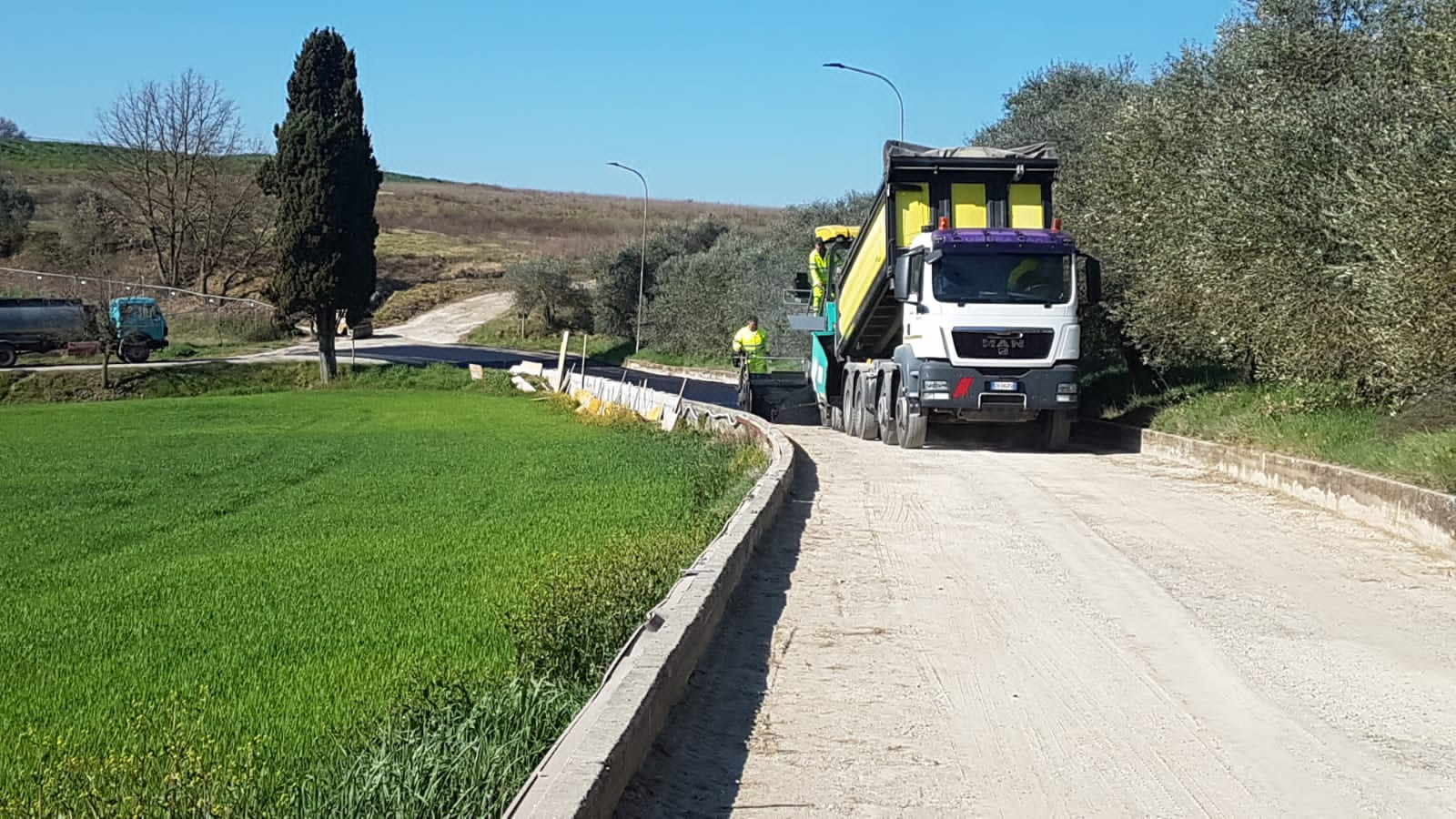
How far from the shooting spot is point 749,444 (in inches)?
779

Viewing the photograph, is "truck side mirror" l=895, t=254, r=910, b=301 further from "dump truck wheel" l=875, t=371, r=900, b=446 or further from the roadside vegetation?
the roadside vegetation

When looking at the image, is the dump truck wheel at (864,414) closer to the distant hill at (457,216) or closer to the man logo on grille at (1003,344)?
the man logo on grille at (1003,344)

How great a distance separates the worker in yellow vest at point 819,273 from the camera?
85.1ft

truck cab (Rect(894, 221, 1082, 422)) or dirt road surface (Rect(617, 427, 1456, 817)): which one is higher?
truck cab (Rect(894, 221, 1082, 422))

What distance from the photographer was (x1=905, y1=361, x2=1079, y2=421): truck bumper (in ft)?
60.1

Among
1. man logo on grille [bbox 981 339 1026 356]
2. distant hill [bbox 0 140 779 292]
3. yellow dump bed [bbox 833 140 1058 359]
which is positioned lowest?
man logo on grille [bbox 981 339 1026 356]

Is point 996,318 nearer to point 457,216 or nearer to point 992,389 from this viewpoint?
point 992,389

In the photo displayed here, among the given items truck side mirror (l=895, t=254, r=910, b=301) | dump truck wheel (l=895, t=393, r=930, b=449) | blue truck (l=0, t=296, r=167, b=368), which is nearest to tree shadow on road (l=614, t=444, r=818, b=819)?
truck side mirror (l=895, t=254, r=910, b=301)

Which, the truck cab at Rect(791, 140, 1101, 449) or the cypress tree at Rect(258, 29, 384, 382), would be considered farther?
the cypress tree at Rect(258, 29, 384, 382)

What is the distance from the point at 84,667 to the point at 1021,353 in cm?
1362

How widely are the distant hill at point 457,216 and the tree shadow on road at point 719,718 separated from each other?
219 ft

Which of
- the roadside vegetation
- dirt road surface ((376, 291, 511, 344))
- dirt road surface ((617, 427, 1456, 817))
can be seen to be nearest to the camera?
dirt road surface ((617, 427, 1456, 817))

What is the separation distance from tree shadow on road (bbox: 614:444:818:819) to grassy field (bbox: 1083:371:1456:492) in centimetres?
585

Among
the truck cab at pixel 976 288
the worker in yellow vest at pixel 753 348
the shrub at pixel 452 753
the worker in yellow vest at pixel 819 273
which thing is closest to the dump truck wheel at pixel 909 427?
the truck cab at pixel 976 288
